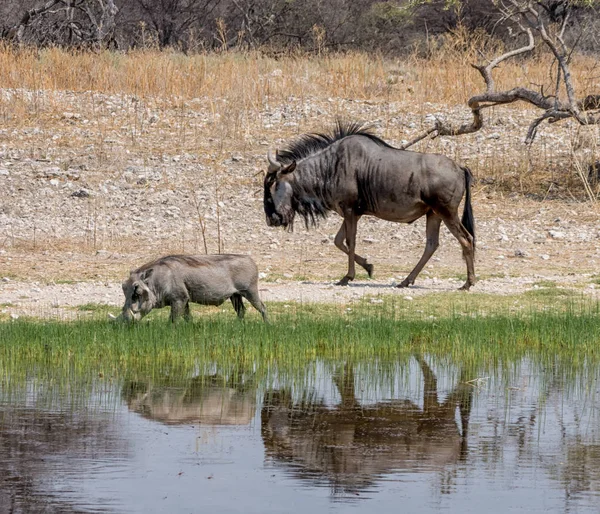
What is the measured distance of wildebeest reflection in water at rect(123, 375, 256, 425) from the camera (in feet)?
24.6

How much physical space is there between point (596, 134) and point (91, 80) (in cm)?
982

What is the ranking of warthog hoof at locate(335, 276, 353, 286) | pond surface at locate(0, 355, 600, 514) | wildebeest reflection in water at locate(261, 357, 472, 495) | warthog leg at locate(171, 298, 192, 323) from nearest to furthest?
pond surface at locate(0, 355, 600, 514)
wildebeest reflection in water at locate(261, 357, 472, 495)
warthog leg at locate(171, 298, 192, 323)
warthog hoof at locate(335, 276, 353, 286)

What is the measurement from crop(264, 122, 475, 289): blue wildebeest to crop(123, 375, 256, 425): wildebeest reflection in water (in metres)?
5.67

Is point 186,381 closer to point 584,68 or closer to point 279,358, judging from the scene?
point 279,358

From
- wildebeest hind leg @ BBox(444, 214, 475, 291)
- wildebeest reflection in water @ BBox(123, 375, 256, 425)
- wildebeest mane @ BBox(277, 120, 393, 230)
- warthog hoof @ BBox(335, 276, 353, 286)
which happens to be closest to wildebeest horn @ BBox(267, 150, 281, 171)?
wildebeest mane @ BBox(277, 120, 393, 230)

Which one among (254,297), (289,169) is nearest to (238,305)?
(254,297)

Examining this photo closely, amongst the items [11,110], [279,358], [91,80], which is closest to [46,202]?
[11,110]

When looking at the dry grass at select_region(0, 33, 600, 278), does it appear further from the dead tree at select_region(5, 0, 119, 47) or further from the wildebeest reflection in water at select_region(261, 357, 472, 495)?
the wildebeest reflection in water at select_region(261, 357, 472, 495)

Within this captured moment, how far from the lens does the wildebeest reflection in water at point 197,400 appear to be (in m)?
7.50

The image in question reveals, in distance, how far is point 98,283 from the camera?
540 inches

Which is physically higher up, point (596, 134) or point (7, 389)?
point (596, 134)

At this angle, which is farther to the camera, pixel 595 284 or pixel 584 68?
pixel 584 68

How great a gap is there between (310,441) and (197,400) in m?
1.30

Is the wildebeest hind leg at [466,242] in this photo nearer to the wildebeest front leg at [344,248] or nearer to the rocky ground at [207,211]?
the rocky ground at [207,211]
